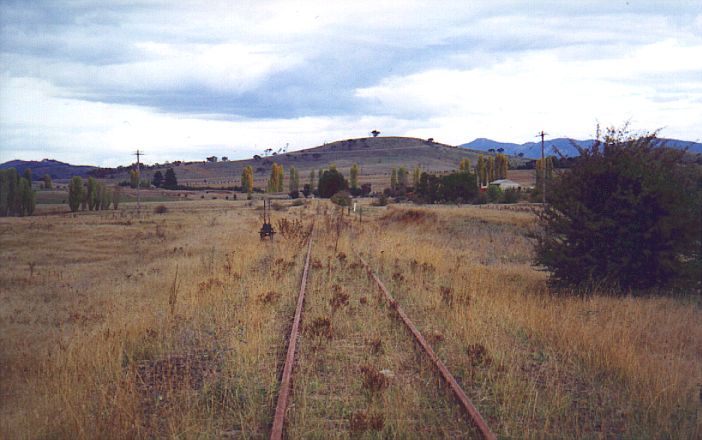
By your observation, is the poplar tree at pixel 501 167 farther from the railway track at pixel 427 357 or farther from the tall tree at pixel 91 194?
the railway track at pixel 427 357

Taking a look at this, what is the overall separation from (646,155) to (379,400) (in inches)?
333

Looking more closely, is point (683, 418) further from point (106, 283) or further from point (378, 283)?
point (106, 283)

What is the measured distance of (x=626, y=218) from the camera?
1150 centimetres

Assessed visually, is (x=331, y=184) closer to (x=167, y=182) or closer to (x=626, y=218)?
(x=167, y=182)

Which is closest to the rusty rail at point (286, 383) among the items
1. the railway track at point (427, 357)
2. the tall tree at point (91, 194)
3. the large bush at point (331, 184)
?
the railway track at point (427, 357)

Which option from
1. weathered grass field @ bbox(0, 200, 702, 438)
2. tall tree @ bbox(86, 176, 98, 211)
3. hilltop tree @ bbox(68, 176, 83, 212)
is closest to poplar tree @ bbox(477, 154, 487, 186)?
tall tree @ bbox(86, 176, 98, 211)

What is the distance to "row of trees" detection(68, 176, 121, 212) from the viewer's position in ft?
229

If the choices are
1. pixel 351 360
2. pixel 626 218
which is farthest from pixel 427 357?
pixel 626 218

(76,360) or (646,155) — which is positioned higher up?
(646,155)

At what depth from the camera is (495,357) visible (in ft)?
24.0

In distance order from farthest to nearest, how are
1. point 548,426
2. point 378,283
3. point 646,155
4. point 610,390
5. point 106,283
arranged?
point 106,283 → point 378,283 → point 646,155 → point 610,390 → point 548,426

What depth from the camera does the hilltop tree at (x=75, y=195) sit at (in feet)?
228

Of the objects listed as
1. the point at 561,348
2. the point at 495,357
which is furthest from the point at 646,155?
the point at 495,357

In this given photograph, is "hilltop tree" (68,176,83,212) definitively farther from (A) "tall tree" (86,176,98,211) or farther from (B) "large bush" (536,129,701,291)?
(B) "large bush" (536,129,701,291)
